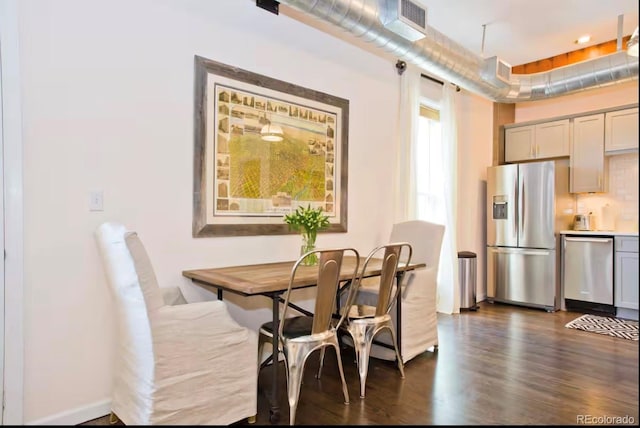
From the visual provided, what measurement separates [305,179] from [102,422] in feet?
7.14

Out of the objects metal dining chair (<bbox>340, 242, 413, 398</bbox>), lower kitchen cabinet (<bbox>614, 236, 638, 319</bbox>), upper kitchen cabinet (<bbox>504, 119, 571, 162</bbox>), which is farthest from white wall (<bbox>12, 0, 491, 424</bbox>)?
upper kitchen cabinet (<bbox>504, 119, 571, 162</bbox>)

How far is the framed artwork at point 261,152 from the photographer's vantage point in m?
2.83

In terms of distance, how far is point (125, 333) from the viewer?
213 cm

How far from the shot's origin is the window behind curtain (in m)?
4.79

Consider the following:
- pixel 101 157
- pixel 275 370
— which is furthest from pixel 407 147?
pixel 101 157

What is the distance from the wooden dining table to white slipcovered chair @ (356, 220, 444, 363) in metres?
0.10

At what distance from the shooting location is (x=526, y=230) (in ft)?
16.5

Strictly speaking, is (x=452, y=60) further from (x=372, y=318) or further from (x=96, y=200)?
(x=96, y=200)

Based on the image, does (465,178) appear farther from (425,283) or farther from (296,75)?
(296,75)

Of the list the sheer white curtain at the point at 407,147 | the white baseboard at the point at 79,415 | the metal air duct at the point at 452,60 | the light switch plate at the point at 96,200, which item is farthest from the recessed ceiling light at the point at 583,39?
the white baseboard at the point at 79,415

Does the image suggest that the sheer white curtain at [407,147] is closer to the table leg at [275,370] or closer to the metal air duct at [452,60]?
the metal air duct at [452,60]

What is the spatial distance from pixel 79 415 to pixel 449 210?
13.1ft

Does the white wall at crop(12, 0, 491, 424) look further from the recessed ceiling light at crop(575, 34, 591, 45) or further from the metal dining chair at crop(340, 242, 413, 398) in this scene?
the recessed ceiling light at crop(575, 34, 591, 45)

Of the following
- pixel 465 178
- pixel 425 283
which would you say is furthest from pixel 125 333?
pixel 465 178
